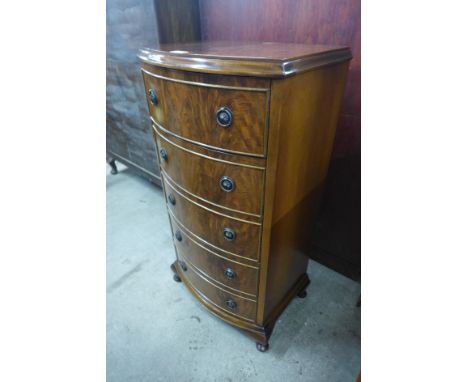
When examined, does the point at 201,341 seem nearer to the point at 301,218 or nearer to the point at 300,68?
the point at 301,218

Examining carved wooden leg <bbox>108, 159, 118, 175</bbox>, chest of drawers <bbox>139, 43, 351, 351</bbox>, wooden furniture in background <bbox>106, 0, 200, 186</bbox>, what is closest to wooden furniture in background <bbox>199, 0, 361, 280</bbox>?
wooden furniture in background <bbox>106, 0, 200, 186</bbox>

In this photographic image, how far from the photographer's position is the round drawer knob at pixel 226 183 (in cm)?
83

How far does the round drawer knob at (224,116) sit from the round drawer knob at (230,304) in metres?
0.78

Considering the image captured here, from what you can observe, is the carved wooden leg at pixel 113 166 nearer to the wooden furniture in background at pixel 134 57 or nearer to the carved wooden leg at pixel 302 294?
the wooden furniture in background at pixel 134 57

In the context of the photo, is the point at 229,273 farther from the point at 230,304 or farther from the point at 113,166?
the point at 113,166

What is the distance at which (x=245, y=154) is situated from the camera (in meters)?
0.76

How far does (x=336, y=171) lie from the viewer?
1366 mm

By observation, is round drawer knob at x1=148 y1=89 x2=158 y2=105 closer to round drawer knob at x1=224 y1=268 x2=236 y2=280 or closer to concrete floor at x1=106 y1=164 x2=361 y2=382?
round drawer knob at x1=224 y1=268 x2=236 y2=280

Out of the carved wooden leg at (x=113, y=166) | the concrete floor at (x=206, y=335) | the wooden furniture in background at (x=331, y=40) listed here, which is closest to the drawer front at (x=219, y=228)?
the wooden furniture in background at (x=331, y=40)

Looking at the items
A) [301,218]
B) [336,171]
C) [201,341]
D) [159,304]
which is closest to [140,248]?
[159,304]

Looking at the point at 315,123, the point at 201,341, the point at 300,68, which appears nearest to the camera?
the point at 300,68
